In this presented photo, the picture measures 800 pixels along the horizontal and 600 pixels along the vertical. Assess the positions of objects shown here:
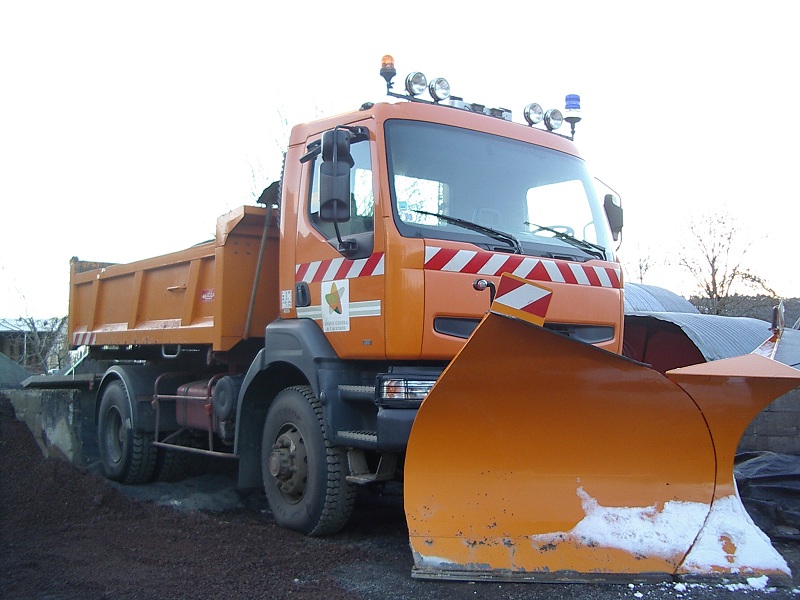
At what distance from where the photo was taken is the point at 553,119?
559 centimetres

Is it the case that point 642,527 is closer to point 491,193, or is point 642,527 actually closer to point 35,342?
point 491,193

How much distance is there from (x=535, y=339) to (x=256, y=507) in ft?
11.7

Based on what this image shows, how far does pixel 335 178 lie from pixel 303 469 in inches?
73.2

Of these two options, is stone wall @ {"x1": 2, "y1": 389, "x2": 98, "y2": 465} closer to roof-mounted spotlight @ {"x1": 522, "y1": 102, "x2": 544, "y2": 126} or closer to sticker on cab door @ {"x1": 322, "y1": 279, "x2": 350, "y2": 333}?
sticker on cab door @ {"x1": 322, "y1": 279, "x2": 350, "y2": 333}

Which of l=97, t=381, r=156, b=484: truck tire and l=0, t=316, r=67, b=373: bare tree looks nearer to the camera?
l=97, t=381, r=156, b=484: truck tire

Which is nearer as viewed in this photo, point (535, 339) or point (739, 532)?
point (535, 339)

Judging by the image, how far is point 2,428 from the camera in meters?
8.18

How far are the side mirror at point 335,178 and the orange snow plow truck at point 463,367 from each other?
1 centimetres

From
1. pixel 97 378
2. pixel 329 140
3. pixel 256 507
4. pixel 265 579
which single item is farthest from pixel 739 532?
pixel 97 378

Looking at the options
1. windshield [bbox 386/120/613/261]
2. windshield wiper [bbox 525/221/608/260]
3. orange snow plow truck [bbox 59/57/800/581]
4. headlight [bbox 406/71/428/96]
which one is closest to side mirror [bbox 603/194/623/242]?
orange snow plow truck [bbox 59/57/800/581]

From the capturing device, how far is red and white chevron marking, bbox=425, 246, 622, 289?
4.39 meters

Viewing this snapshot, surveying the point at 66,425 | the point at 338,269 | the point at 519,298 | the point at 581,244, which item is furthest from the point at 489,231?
the point at 66,425

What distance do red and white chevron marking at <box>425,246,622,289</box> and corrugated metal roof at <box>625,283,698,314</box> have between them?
5470 millimetres

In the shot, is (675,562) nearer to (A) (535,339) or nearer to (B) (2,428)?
(A) (535,339)
